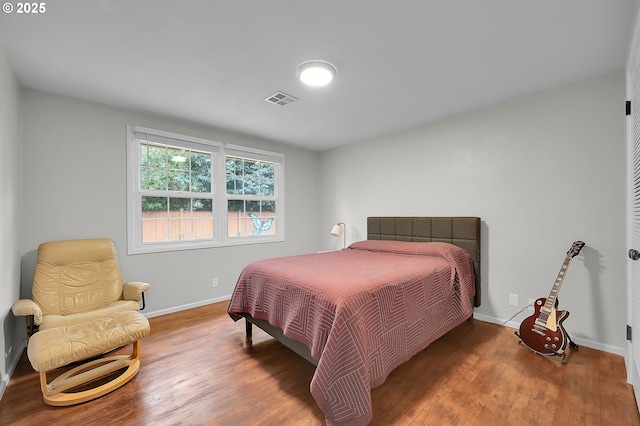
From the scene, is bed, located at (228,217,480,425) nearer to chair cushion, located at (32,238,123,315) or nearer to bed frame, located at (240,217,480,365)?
bed frame, located at (240,217,480,365)

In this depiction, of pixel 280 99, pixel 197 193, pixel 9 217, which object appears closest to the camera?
pixel 9 217

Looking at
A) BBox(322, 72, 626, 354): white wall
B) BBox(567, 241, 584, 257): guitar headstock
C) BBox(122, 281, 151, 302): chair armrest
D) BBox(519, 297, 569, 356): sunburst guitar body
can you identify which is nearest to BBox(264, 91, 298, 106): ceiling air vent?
BBox(322, 72, 626, 354): white wall

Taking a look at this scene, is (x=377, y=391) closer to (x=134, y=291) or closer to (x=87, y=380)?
(x=87, y=380)

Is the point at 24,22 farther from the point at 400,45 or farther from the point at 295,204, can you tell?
the point at 295,204

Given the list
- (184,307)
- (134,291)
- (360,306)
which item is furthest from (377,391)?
(184,307)

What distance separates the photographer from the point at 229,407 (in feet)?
5.43

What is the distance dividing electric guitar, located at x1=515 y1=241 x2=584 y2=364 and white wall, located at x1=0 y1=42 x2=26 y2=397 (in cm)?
385

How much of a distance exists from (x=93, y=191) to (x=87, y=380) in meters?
1.83

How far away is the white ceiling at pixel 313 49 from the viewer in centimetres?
156

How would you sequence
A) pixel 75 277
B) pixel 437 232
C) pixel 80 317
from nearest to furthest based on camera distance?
pixel 80 317, pixel 75 277, pixel 437 232

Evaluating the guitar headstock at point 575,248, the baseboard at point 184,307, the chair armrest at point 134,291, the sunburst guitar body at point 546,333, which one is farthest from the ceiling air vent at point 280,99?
the sunburst guitar body at point 546,333

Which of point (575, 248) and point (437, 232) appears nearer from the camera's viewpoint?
point (575, 248)

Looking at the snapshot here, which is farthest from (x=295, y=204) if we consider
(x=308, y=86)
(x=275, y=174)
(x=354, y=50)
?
(x=354, y=50)

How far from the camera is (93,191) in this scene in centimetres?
279
